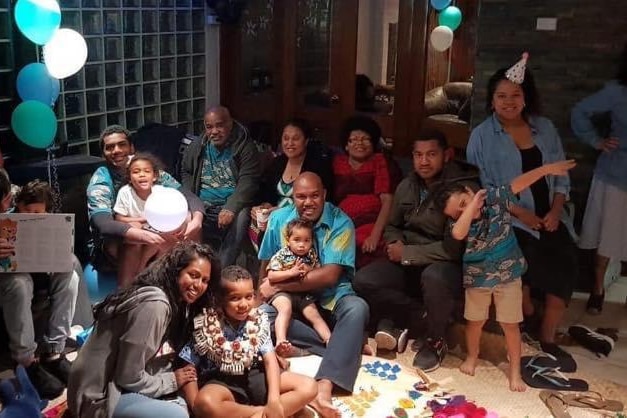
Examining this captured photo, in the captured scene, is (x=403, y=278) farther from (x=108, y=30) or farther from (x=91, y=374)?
(x=108, y=30)

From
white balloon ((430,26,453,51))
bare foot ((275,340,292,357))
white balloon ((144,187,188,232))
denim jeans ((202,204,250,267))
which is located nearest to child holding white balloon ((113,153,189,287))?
white balloon ((144,187,188,232))

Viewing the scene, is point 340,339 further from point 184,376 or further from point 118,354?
point 118,354

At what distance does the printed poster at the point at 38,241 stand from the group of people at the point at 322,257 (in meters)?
0.05

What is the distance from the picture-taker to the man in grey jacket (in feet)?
11.7

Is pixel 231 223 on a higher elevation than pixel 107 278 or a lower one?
higher

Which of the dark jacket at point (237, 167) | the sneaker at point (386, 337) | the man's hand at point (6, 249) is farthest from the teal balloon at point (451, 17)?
the man's hand at point (6, 249)

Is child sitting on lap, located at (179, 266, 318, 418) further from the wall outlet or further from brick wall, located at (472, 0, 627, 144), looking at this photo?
the wall outlet

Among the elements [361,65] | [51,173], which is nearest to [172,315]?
[51,173]

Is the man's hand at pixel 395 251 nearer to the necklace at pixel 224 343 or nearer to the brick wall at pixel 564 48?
the necklace at pixel 224 343

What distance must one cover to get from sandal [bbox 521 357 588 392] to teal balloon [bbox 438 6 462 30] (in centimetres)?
231

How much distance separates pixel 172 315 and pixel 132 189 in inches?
42.8

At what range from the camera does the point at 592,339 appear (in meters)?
3.18

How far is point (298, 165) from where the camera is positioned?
3.49 meters

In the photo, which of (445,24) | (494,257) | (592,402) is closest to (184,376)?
(494,257)
